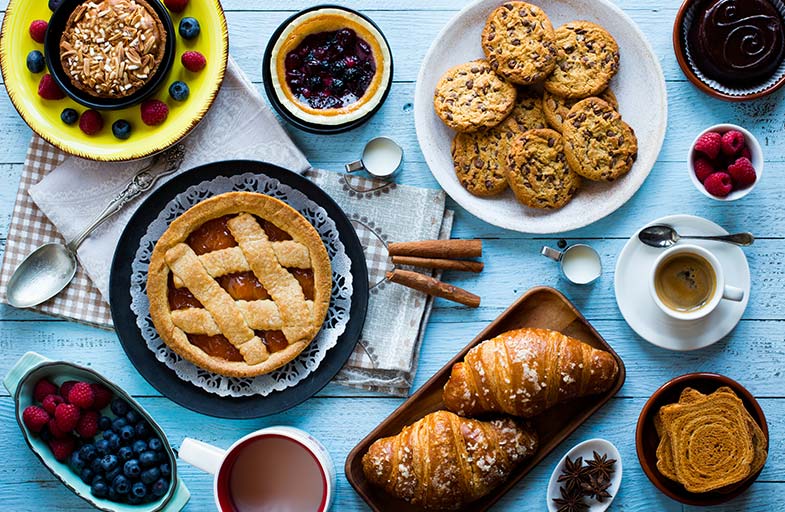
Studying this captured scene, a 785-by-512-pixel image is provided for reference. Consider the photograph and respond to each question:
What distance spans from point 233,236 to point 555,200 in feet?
3.69

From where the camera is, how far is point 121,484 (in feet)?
8.54

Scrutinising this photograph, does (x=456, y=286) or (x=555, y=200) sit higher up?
(x=555, y=200)

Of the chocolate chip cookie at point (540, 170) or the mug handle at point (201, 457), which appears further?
the chocolate chip cookie at point (540, 170)

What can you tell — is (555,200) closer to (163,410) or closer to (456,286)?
(456,286)

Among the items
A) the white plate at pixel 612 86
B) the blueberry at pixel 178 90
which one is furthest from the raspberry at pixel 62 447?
the white plate at pixel 612 86

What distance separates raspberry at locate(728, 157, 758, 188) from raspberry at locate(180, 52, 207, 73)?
6.05 ft

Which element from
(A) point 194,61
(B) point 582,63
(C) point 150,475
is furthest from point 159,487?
(B) point 582,63

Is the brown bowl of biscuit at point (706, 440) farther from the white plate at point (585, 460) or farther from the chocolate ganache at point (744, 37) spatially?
the chocolate ganache at point (744, 37)

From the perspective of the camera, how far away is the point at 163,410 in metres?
2.79

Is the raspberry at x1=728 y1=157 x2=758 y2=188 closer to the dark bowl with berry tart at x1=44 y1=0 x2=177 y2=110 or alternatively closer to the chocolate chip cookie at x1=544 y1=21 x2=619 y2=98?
the chocolate chip cookie at x1=544 y1=21 x2=619 y2=98

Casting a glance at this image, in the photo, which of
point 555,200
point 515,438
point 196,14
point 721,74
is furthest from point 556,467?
point 196,14

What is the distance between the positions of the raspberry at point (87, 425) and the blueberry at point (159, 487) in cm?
29

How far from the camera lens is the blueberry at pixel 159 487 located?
8.63 feet

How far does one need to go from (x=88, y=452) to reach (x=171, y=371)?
→ 1.28 feet
